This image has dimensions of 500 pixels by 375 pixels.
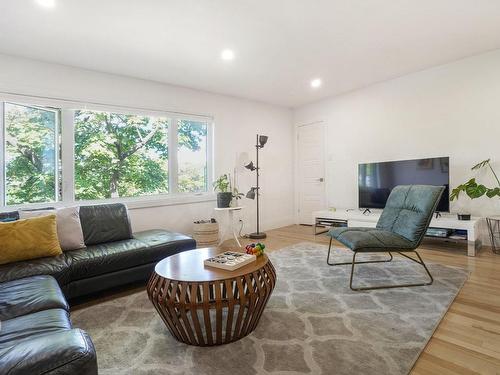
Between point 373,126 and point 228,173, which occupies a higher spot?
point 373,126

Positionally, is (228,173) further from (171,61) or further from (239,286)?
(239,286)

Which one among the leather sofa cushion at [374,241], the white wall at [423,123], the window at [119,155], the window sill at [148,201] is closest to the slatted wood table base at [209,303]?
the leather sofa cushion at [374,241]

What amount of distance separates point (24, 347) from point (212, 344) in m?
0.97

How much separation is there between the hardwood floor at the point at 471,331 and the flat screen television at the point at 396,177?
1.10 metres

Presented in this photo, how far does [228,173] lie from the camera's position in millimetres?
4785

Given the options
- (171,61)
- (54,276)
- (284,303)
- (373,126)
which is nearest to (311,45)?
(171,61)

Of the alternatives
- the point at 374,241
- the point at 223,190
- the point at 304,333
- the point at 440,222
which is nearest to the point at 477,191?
the point at 440,222

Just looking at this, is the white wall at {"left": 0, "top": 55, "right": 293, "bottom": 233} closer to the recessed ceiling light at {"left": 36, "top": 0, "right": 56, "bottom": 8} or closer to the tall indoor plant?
the recessed ceiling light at {"left": 36, "top": 0, "right": 56, "bottom": 8}

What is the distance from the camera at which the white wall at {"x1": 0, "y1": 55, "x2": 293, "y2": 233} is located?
313cm

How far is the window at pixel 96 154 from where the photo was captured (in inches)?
121

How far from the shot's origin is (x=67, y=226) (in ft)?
8.48

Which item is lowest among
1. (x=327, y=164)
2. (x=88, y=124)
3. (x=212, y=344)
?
(x=212, y=344)

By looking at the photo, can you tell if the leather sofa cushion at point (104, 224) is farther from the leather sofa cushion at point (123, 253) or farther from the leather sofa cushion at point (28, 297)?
the leather sofa cushion at point (28, 297)

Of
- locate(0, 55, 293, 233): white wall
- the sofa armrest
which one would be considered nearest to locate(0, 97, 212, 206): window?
locate(0, 55, 293, 233): white wall
